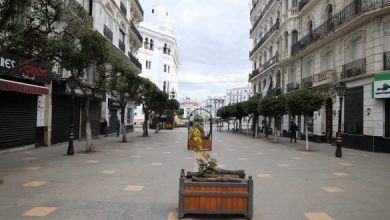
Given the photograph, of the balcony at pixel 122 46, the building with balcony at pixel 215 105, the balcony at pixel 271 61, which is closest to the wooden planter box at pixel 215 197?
the balcony at pixel 122 46

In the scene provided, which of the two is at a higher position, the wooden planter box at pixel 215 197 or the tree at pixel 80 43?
the tree at pixel 80 43

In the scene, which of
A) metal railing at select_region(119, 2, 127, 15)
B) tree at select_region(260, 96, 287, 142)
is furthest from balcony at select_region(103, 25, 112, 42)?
tree at select_region(260, 96, 287, 142)

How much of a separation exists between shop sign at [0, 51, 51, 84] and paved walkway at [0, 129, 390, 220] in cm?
341

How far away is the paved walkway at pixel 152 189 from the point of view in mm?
6973

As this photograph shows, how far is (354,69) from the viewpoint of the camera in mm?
23328

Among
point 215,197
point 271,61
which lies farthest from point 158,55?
point 215,197

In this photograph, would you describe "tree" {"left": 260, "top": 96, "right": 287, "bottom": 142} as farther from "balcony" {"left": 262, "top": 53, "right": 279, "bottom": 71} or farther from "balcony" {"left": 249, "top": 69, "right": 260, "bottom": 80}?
"balcony" {"left": 249, "top": 69, "right": 260, "bottom": 80}

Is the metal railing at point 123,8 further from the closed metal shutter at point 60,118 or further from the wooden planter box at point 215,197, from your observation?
the wooden planter box at point 215,197

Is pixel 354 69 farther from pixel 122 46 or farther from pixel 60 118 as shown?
pixel 122 46

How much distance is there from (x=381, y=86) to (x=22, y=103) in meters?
17.3

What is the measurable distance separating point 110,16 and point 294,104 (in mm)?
16442

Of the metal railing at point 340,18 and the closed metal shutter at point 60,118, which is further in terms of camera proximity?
the closed metal shutter at point 60,118

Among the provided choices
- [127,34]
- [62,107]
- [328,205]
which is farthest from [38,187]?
[127,34]

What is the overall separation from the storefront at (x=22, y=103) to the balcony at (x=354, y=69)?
55.1 feet
